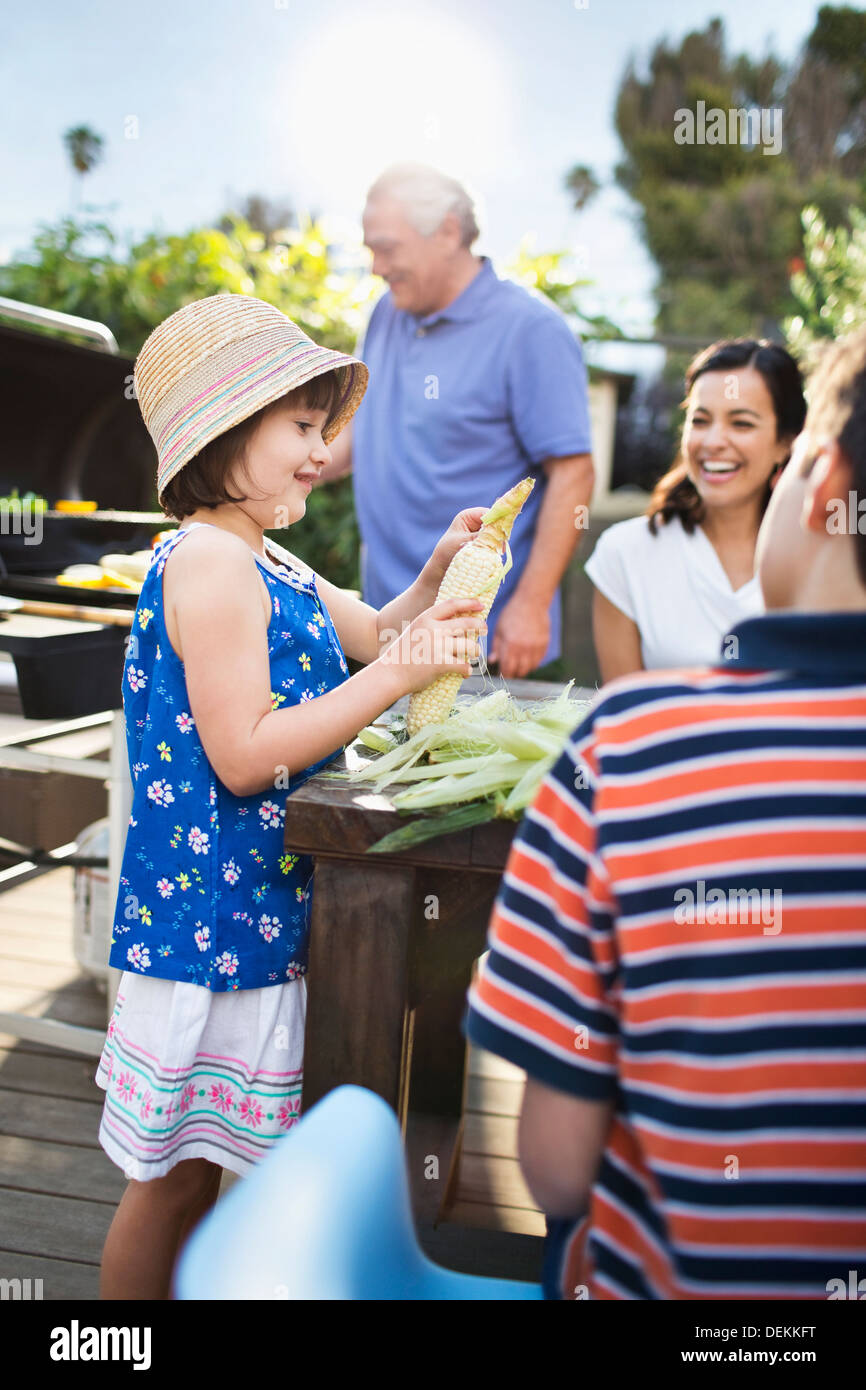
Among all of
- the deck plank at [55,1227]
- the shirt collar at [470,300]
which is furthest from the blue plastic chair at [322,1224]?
the shirt collar at [470,300]

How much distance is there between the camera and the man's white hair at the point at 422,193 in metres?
2.71

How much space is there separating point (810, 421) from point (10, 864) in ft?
9.49

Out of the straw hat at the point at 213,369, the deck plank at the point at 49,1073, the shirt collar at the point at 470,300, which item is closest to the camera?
the straw hat at the point at 213,369

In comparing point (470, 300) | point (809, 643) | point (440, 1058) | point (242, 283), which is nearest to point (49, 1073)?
point (440, 1058)

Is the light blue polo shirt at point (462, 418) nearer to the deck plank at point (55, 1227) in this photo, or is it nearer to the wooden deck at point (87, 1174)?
the wooden deck at point (87, 1174)

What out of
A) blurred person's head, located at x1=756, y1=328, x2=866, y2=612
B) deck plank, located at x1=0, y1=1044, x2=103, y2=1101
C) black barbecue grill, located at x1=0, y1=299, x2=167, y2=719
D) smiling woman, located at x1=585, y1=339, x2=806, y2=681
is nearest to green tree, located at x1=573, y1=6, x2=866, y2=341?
black barbecue grill, located at x1=0, y1=299, x2=167, y2=719

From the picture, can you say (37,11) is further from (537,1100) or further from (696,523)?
(537,1100)

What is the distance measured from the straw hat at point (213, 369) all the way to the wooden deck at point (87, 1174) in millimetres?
1469

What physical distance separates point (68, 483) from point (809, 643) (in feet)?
11.6

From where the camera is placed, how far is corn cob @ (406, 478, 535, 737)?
1.40 m

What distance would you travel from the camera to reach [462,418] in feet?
9.11

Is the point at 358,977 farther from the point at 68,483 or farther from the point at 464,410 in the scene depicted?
the point at 68,483

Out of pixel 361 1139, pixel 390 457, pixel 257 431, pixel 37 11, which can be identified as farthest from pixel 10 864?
pixel 37 11

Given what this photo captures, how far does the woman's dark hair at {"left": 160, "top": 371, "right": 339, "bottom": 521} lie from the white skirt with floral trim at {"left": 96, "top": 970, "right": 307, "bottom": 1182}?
0.67m
